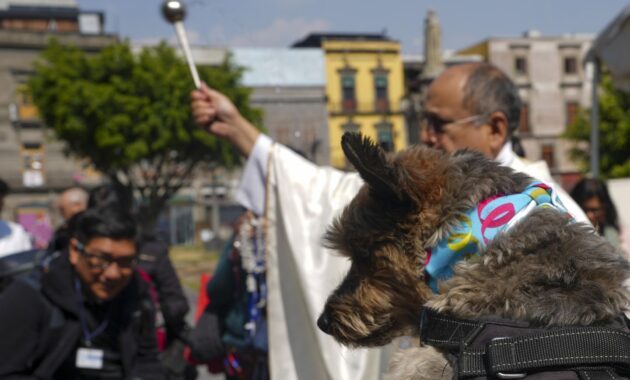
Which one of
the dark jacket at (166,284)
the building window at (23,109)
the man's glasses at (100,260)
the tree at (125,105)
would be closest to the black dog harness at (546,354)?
the man's glasses at (100,260)

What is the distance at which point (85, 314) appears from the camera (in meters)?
3.54

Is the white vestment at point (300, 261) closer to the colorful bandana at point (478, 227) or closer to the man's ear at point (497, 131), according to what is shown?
the man's ear at point (497, 131)

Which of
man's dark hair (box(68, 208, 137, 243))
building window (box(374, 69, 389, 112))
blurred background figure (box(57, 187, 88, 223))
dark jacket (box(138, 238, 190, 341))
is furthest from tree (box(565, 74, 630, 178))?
man's dark hair (box(68, 208, 137, 243))

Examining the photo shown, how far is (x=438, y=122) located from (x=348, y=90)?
38.1m

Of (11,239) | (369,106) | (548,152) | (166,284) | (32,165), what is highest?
(369,106)

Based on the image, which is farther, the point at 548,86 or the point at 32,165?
the point at 548,86

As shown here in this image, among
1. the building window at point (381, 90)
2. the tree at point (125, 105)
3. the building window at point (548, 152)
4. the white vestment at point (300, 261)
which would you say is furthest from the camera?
the building window at point (548, 152)

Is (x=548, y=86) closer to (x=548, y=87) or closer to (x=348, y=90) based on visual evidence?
(x=548, y=87)

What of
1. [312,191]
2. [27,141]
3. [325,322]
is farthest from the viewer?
[27,141]

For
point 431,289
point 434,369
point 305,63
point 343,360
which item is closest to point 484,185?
point 431,289

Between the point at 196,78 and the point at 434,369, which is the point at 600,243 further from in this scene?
the point at 196,78

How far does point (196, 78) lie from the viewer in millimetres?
3262

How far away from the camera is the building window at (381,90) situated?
39.9 meters

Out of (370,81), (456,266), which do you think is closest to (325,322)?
(456,266)
